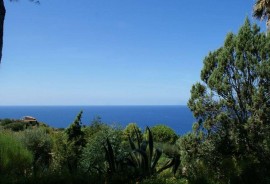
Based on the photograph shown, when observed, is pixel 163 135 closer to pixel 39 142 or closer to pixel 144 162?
pixel 39 142

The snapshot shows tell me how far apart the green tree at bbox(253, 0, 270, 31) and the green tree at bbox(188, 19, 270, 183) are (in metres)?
7.00

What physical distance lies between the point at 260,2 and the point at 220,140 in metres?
9.35

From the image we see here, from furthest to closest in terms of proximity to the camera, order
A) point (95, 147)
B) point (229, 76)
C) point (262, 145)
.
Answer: point (95, 147) < point (229, 76) < point (262, 145)

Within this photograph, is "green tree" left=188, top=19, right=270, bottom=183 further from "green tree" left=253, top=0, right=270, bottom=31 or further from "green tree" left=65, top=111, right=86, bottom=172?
"green tree" left=253, top=0, right=270, bottom=31

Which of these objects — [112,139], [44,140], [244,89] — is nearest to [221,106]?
[244,89]

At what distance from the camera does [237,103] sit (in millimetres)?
9492

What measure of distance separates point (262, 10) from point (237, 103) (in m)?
8.52

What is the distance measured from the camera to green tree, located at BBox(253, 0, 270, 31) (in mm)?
16141

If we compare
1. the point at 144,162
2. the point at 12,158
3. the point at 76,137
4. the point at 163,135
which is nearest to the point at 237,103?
the point at 144,162

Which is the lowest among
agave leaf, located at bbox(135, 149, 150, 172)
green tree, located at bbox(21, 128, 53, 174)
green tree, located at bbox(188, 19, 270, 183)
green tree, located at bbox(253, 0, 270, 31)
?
green tree, located at bbox(21, 128, 53, 174)

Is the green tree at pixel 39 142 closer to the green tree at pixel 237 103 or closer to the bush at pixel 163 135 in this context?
the bush at pixel 163 135

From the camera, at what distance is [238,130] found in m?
9.13

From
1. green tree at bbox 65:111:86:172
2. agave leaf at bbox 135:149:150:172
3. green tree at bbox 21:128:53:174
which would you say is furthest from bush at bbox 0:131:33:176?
green tree at bbox 21:128:53:174

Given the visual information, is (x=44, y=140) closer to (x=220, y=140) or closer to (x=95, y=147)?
(x=95, y=147)
